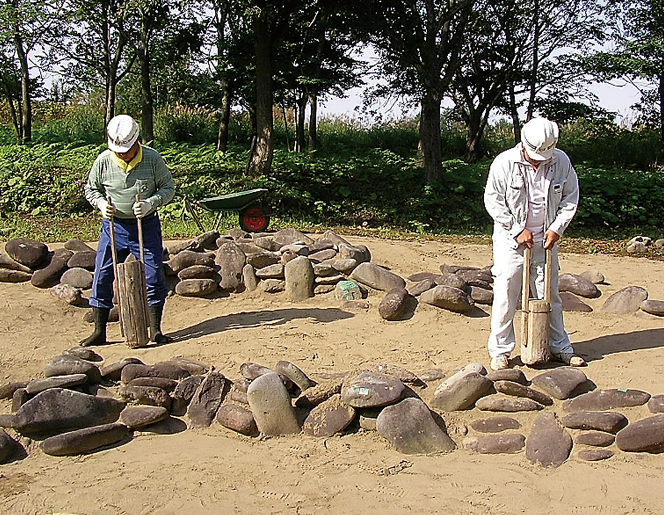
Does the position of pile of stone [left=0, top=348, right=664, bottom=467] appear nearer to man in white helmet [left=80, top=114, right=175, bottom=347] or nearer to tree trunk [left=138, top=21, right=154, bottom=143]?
man in white helmet [left=80, top=114, right=175, bottom=347]

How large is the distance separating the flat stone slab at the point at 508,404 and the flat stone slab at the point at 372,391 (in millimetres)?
454

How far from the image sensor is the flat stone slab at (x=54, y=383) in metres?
4.04

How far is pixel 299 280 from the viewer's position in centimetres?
612

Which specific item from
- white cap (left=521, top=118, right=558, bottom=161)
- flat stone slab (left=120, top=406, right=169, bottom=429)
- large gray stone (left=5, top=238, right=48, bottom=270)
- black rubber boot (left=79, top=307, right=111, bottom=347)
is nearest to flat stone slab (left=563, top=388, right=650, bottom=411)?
white cap (left=521, top=118, right=558, bottom=161)

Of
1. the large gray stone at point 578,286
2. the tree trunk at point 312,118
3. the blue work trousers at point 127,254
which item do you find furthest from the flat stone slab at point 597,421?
the tree trunk at point 312,118

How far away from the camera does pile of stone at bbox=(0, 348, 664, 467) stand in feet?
11.8

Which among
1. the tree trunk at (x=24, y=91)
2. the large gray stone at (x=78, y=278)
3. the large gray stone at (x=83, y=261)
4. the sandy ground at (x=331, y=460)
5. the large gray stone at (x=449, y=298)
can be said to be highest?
the tree trunk at (x=24, y=91)

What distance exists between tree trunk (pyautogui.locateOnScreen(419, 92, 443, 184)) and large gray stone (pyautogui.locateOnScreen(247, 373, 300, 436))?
906 centimetres

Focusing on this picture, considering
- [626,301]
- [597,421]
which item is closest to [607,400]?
[597,421]

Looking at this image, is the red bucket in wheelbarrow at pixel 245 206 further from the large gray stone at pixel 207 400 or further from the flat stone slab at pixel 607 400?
the flat stone slab at pixel 607 400

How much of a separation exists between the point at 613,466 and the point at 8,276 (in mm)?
5253

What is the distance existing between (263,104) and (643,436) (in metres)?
9.45

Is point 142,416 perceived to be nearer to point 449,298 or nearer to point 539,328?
point 539,328

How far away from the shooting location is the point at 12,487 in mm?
3311
